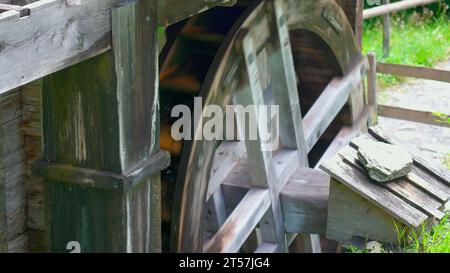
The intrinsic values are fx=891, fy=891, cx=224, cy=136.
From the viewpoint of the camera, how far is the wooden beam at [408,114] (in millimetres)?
7423

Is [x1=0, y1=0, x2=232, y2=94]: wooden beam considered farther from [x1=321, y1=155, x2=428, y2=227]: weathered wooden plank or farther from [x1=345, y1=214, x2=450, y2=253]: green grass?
[x1=345, y1=214, x2=450, y2=253]: green grass

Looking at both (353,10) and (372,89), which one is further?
(372,89)

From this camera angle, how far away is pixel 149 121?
3686 mm

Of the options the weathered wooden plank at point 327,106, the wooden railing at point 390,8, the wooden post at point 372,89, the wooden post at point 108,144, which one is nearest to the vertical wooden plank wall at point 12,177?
the wooden post at point 108,144

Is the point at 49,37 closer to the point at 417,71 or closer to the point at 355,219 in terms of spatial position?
the point at 355,219

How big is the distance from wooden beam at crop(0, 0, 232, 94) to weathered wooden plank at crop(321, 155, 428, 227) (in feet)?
5.27

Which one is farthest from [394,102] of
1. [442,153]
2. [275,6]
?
[275,6]

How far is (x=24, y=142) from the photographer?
3.99m

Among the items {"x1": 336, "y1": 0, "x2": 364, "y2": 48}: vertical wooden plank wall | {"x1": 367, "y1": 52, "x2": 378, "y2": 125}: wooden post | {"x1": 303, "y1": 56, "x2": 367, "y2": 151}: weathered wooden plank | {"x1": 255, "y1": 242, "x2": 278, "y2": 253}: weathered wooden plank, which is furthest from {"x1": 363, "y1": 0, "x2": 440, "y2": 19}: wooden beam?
{"x1": 255, "y1": 242, "x2": 278, "y2": 253}: weathered wooden plank

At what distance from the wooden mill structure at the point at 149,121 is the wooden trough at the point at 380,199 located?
1.43 ft

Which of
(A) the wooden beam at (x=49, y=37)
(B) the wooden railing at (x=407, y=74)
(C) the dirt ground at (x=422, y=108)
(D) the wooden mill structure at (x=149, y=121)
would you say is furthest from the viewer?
(C) the dirt ground at (x=422, y=108)

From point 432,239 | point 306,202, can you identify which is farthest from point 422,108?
point 432,239

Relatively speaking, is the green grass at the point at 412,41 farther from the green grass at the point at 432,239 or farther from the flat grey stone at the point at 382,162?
the green grass at the point at 432,239

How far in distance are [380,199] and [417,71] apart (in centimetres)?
362
